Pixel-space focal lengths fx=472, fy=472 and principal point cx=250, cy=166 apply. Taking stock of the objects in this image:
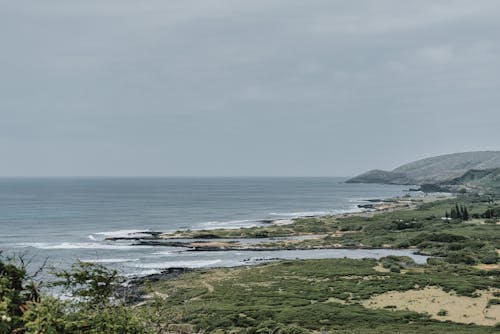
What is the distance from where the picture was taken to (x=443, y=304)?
5156cm

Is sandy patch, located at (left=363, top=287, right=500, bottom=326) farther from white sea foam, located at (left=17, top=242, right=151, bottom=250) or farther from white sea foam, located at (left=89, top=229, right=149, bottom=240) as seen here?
white sea foam, located at (left=89, top=229, right=149, bottom=240)

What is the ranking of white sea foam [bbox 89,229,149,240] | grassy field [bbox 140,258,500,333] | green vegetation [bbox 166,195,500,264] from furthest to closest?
white sea foam [bbox 89,229,149,240], green vegetation [bbox 166,195,500,264], grassy field [bbox 140,258,500,333]

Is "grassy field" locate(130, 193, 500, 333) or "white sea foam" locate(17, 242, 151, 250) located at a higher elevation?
"white sea foam" locate(17, 242, 151, 250)

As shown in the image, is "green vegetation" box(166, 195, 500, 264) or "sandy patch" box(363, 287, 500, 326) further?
"green vegetation" box(166, 195, 500, 264)

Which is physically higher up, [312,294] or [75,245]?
[75,245]

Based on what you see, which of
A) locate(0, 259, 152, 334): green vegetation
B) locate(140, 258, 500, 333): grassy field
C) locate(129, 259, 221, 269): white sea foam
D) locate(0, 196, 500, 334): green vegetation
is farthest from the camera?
locate(129, 259, 221, 269): white sea foam

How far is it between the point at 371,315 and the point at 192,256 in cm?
5214

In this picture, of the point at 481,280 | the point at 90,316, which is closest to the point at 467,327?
the point at 481,280

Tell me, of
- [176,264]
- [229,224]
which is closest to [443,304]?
[176,264]

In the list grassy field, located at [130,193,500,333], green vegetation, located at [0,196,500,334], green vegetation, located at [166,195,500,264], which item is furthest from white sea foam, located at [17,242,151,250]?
grassy field, located at [130,193,500,333]

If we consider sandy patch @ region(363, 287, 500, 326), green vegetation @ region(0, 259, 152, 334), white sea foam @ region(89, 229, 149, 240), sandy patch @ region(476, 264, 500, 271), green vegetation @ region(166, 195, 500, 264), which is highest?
green vegetation @ region(0, 259, 152, 334)

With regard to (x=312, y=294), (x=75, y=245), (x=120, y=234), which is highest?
(x=75, y=245)

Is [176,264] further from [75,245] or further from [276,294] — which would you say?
[276,294]

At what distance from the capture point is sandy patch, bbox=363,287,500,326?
46688mm
